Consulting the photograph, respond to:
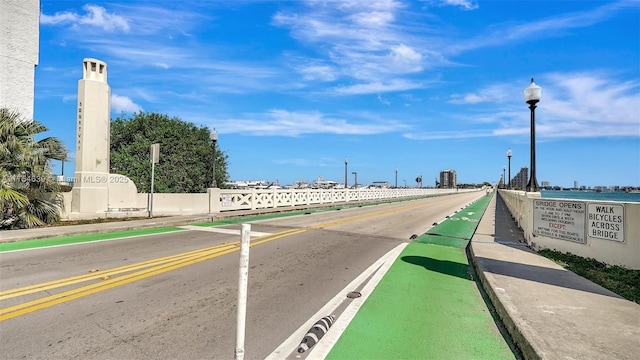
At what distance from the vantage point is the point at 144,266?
7.43 meters

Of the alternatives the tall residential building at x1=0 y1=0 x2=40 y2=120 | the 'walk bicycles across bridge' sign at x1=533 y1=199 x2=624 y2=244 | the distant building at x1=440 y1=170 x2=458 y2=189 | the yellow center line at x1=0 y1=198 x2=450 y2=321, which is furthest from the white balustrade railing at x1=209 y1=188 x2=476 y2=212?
the distant building at x1=440 y1=170 x2=458 y2=189

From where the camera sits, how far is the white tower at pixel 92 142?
47.6 ft

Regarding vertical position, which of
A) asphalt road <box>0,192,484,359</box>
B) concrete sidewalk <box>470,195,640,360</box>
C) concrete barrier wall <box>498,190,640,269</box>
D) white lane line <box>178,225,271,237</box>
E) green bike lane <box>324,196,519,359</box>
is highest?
concrete barrier wall <box>498,190,640,269</box>

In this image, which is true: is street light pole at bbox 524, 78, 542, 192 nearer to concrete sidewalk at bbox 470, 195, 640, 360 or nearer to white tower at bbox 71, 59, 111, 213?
concrete sidewalk at bbox 470, 195, 640, 360

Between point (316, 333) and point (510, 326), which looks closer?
A: point (316, 333)

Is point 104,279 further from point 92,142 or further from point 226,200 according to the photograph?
point 226,200

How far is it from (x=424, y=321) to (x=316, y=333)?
1.56 meters

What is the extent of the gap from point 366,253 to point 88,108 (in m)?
12.8

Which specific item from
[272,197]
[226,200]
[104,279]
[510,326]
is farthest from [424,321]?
[272,197]

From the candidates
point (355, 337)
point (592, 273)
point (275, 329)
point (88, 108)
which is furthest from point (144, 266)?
point (88, 108)

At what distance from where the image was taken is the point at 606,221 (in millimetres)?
7875

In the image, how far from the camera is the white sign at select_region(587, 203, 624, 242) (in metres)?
7.53

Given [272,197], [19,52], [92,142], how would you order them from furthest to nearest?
[272,197]
[19,52]
[92,142]

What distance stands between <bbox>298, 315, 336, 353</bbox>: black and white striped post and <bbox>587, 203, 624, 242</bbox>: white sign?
6.67 m
